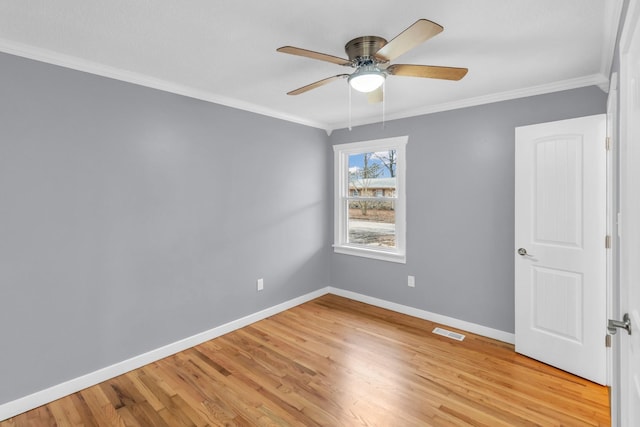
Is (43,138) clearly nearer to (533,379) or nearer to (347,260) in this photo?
(347,260)

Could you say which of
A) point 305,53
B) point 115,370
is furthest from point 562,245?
point 115,370

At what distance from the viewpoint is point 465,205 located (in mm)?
3393

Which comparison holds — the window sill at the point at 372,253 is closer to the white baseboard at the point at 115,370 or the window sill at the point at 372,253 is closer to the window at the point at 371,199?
the window at the point at 371,199

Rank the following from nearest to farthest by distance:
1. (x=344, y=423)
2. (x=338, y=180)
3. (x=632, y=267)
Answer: (x=632, y=267) → (x=344, y=423) → (x=338, y=180)

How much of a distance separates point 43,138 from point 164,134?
33.1 inches

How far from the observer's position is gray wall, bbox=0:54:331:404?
2176 mm

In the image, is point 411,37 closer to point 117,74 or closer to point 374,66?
point 374,66

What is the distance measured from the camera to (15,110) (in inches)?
84.0

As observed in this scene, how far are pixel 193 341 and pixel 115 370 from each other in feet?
2.18

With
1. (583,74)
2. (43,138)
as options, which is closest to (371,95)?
(583,74)

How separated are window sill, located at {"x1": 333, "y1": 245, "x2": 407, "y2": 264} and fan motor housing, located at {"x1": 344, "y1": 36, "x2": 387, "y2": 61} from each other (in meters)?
2.45

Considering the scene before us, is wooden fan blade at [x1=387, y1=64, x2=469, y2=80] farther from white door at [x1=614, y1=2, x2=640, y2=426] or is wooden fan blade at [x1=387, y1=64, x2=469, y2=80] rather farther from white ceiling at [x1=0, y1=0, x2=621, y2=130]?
white door at [x1=614, y1=2, x2=640, y2=426]

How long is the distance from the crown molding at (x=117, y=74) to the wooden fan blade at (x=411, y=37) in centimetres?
188

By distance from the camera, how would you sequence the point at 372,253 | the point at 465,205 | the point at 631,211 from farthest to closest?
the point at 372,253 → the point at 465,205 → the point at 631,211
